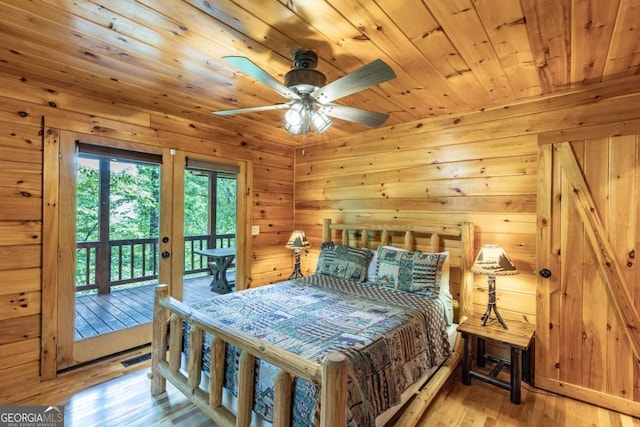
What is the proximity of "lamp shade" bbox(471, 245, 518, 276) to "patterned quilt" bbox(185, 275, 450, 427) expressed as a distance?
45 centimetres

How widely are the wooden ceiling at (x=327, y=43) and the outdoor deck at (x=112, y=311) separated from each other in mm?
1825

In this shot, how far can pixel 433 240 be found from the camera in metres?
2.96

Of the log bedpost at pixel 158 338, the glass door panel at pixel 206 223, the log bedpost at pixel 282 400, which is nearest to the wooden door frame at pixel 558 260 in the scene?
the log bedpost at pixel 282 400

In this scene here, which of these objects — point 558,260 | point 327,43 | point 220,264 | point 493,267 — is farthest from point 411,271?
point 220,264

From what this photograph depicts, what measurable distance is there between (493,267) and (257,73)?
2183mm

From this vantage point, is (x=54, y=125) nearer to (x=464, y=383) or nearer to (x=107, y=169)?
(x=107, y=169)

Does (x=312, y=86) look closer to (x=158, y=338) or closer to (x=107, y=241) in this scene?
(x=158, y=338)

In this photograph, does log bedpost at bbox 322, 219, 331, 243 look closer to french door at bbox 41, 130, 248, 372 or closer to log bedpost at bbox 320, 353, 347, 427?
french door at bbox 41, 130, 248, 372

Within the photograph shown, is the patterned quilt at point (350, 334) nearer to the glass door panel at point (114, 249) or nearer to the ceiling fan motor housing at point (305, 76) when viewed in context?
the glass door panel at point (114, 249)

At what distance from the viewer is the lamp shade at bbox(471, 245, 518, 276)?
2.34m

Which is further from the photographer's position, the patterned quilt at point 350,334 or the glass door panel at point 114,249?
the glass door panel at point 114,249

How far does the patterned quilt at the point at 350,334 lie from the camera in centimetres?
148

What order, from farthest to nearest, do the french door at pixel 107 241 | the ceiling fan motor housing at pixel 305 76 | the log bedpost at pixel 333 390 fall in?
the french door at pixel 107 241, the ceiling fan motor housing at pixel 305 76, the log bedpost at pixel 333 390

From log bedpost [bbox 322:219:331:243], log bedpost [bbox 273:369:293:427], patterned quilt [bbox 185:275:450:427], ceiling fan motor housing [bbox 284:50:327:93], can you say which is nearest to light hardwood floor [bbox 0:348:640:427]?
patterned quilt [bbox 185:275:450:427]
